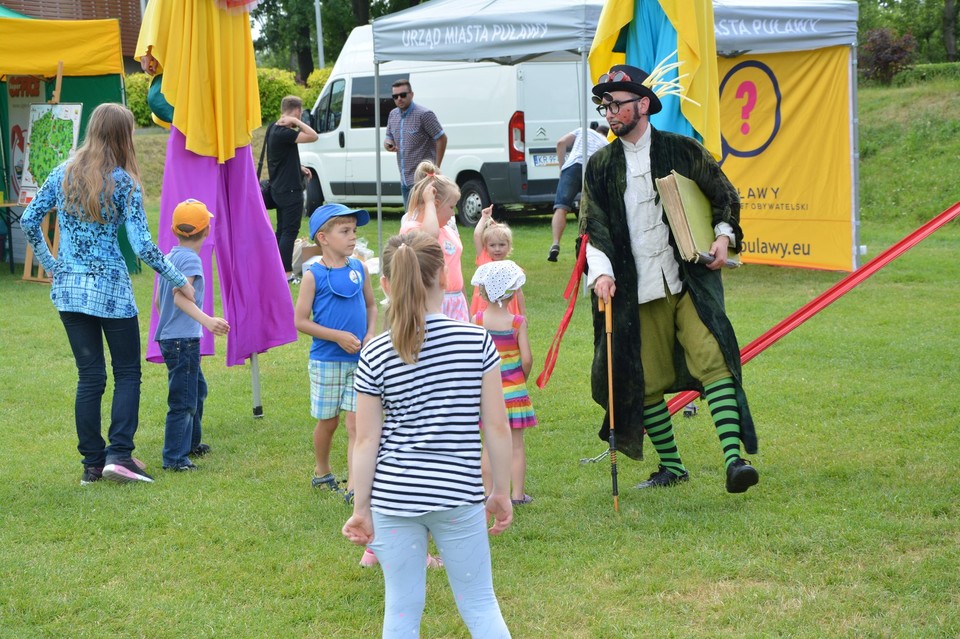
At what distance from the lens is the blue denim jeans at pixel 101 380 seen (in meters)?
5.71

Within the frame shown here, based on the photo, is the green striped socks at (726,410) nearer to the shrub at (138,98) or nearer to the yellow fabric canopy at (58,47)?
the yellow fabric canopy at (58,47)

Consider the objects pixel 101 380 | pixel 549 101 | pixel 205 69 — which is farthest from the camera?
pixel 549 101

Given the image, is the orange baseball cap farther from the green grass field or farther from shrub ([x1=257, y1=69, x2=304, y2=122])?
shrub ([x1=257, y1=69, x2=304, y2=122])

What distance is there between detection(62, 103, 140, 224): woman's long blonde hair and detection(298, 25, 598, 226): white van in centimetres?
1081

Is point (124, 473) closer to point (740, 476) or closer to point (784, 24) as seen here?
point (740, 476)

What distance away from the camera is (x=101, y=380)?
5.82 metres

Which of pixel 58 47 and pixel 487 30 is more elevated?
pixel 58 47

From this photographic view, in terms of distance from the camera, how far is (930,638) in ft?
12.0

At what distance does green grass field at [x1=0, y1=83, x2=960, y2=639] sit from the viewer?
159 inches

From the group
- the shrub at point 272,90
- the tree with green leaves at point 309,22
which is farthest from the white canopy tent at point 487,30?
the tree with green leaves at point 309,22

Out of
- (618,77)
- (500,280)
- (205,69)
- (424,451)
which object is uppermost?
(205,69)

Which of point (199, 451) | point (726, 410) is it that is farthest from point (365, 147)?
point (726, 410)

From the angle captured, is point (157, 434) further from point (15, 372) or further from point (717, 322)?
point (717, 322)

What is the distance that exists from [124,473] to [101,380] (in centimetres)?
50
